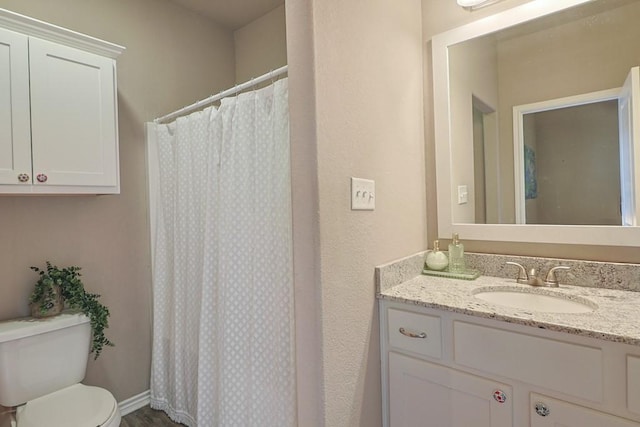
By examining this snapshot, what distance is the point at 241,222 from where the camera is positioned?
1550 mm

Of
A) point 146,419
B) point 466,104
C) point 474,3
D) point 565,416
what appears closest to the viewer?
point 565,416

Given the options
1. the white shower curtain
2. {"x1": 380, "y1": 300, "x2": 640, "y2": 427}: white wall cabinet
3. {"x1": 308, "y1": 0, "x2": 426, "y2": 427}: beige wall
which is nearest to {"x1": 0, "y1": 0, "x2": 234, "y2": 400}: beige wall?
the white shower curtain

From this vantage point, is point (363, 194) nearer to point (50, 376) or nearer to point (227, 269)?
point (227, 269)

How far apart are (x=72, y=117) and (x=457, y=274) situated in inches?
80.1

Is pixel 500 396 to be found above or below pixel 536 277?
below

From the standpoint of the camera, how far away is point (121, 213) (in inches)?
79.7

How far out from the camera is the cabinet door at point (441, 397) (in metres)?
1.11

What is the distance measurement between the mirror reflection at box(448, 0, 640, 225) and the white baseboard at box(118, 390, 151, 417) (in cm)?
220

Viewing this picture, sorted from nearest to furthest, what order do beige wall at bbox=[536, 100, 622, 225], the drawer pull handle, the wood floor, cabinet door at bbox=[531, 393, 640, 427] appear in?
cabinet door at bbox=[531, 393, 640, 427] < the drawer pull handle < beige wall at bbox=[536, 100, 622, 225] < the wood floor

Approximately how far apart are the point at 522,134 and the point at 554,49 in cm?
38

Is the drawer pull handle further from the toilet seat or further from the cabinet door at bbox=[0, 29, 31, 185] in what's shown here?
the cabinet door at bbox=[0, 29, 31, 185]

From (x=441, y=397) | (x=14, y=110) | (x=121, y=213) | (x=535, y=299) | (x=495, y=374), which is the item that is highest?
(x=14, y=110)

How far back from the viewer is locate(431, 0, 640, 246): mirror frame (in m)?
1.37

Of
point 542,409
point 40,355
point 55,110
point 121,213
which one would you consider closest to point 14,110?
point 55,110
